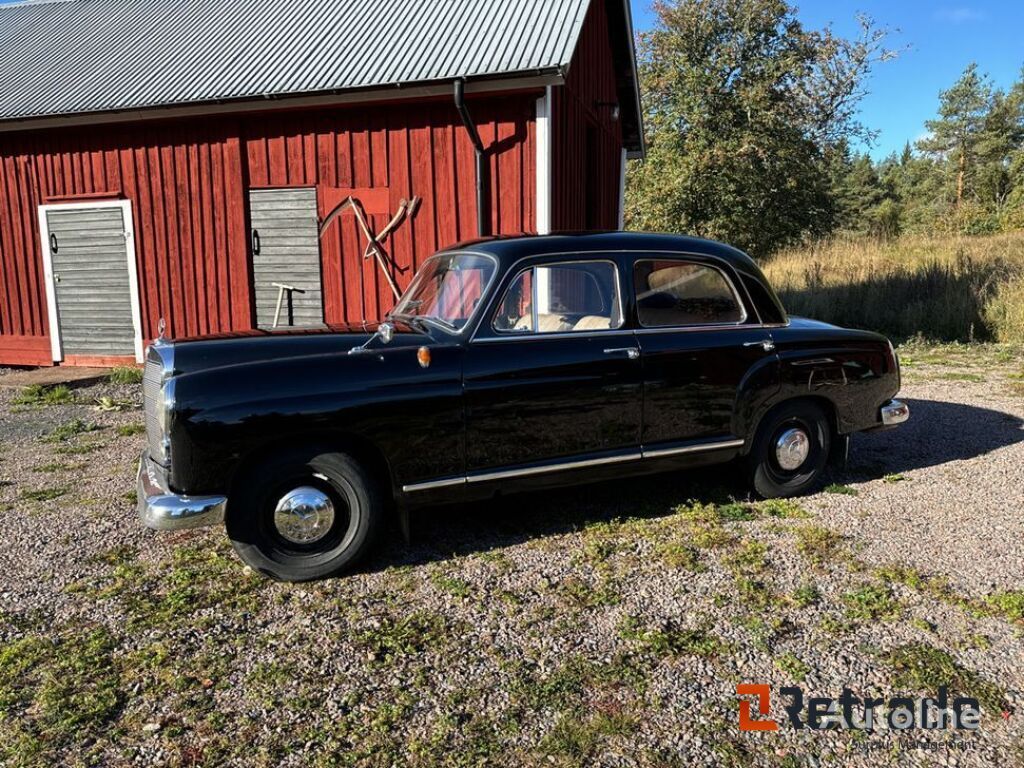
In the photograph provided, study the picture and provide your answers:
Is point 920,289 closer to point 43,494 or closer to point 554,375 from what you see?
point 554,375

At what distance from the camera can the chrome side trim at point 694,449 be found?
4.32m

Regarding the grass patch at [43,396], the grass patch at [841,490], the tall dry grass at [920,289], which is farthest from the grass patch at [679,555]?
the tall dry grass at [920,289]

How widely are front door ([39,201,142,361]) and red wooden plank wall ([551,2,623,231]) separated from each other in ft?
19.1

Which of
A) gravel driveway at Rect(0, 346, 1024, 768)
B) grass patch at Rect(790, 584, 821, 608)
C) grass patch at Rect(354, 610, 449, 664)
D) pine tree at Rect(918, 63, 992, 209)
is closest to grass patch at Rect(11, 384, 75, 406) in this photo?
gravel driveway at Rect(0, 346, 1024, 768)

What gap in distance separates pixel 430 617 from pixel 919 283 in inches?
534

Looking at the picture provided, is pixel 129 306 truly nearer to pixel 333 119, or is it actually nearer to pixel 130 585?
pixel 333 119

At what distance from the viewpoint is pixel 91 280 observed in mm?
10234

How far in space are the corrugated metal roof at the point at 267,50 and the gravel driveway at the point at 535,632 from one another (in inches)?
216

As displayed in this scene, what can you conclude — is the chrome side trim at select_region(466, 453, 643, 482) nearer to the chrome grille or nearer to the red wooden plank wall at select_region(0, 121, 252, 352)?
the chrome grille

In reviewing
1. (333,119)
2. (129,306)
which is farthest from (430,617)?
(129,306)

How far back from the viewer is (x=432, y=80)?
26.7 ft

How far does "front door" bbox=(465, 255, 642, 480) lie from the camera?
154 inches

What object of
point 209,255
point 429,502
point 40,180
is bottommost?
point 429,502

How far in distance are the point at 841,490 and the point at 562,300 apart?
2341mm
